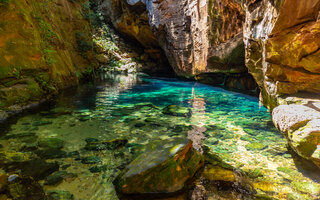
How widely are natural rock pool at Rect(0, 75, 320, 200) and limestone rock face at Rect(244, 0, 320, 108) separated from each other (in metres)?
1.09

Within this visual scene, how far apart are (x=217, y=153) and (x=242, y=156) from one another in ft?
1.26

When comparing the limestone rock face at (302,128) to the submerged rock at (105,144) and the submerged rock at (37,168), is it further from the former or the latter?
the submerged rock at (37,168)

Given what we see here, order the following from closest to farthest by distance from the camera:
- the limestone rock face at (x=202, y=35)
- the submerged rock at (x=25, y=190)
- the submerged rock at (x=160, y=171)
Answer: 1. the submerged rock at (x=25, y=190)
2. the submerged rock at (x=160, y=171)
3. the limestone rock face at (x=202, y=35)

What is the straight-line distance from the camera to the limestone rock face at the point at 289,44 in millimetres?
2639

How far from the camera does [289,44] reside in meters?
2.98

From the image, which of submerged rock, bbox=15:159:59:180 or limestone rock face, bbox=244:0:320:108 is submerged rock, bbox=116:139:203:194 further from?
limestone rock face, bbox=244:0:320:108

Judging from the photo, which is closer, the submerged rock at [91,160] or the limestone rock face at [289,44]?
the submerged rock at [91,160]

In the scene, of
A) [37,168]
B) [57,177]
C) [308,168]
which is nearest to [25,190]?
[57,177]

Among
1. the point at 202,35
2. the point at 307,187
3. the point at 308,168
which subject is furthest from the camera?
the point at 202,35

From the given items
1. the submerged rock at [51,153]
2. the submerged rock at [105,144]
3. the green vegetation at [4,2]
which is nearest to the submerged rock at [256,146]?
the submerged rock at [105,144]

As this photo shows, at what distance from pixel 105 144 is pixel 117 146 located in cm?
22

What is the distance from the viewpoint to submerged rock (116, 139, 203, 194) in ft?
5.90

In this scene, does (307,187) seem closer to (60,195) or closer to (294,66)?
(294,66)

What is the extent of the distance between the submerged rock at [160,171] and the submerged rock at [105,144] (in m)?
0.93
